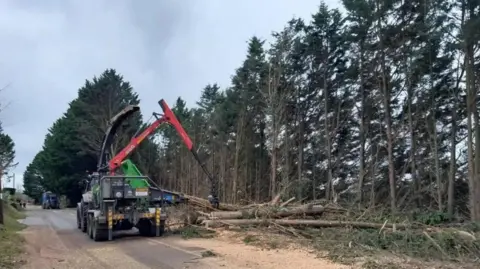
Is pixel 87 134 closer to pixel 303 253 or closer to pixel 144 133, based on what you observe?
pixel 144 133

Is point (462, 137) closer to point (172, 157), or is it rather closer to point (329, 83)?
point (329, 83)

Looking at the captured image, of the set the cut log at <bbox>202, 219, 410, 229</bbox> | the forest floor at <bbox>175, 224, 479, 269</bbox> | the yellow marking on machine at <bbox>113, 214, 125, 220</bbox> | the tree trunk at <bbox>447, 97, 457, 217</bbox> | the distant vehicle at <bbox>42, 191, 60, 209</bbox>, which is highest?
the tree trunk at <bbox>447, 97, 457, 217</bbox>

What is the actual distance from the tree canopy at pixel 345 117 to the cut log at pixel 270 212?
367 centimetres

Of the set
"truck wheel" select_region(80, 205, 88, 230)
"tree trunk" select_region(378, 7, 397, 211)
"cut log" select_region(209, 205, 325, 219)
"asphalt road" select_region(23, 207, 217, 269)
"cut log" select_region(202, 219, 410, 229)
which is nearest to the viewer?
"asphalt road" select_region(23, 207, 217, 269)

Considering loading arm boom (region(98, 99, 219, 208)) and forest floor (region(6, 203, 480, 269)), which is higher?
loading arm boom (region(98, 99, 219, 208))

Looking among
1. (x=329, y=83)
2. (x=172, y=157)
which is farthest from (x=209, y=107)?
(x=329, y=83)

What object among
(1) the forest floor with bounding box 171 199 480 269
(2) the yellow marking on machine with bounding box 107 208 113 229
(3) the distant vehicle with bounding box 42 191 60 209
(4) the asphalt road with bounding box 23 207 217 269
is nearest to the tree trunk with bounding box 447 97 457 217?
(1) the forest floor with bounding box 171 199 480 269

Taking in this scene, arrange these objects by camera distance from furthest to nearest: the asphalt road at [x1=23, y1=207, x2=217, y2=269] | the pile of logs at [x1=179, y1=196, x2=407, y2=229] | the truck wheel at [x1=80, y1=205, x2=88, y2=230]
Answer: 1. the truck wheel at [x1=80, y1=205, x2=88, y2=230]
2. the pile of logs at [x1=179, y1=196, x2=407, y2=229]
3. the asphalt road at [x1=23, y1=207, x2=217, y2=269]

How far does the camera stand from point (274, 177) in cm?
3438

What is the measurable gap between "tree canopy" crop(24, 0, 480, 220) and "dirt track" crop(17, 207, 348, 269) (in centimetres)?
923

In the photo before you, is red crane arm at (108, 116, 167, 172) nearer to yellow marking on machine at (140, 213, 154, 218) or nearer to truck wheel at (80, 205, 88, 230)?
truck wheel at (80, 205, 88, 230)

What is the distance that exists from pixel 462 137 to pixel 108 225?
19068 millimetres

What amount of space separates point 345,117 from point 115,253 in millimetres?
25206

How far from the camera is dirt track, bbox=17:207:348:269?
12148 mm
